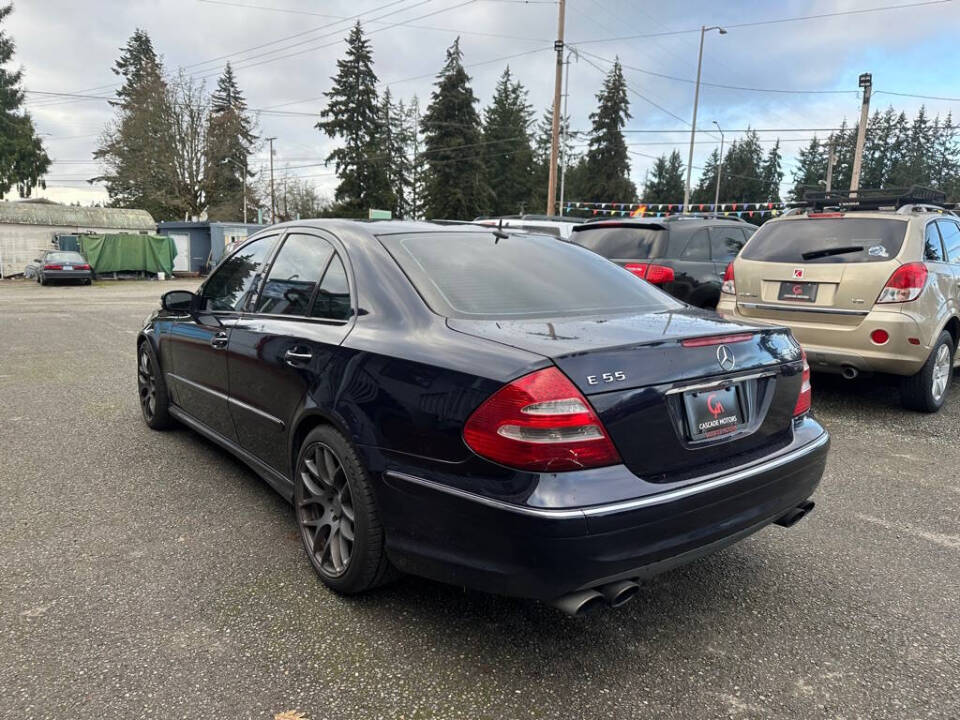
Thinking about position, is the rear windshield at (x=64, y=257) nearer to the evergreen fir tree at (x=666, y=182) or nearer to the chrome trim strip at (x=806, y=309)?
the chrome trim strip at (x=806, y=309)

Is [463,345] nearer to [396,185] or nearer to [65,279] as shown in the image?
[65,279]

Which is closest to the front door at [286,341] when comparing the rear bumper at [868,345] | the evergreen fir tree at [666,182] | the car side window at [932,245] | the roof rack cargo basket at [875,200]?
the rear bumper at [868,345]

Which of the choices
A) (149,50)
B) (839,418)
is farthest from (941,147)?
(839,418)

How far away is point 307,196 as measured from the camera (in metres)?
69.1

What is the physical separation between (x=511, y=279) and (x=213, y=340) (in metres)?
1.83

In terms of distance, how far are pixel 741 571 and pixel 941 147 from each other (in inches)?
3873

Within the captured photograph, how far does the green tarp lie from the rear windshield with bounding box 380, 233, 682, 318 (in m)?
31.9

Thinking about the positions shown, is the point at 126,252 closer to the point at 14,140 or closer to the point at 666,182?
the point at 14,140

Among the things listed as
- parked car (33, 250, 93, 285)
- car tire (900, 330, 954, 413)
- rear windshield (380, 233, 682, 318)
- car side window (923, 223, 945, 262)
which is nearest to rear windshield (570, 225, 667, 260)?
car side window (923, 223, 945, 262)

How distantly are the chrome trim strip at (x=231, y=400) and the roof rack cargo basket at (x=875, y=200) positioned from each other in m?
5.00

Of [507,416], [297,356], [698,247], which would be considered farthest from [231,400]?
[698,247]

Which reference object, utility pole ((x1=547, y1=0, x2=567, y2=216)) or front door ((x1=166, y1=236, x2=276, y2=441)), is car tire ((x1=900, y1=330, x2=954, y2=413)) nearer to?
front door ((x1=166, y1=236, x2=276, y2=441))

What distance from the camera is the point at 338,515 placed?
2641 millimetres

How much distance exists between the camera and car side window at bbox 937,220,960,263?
5.70 meters
